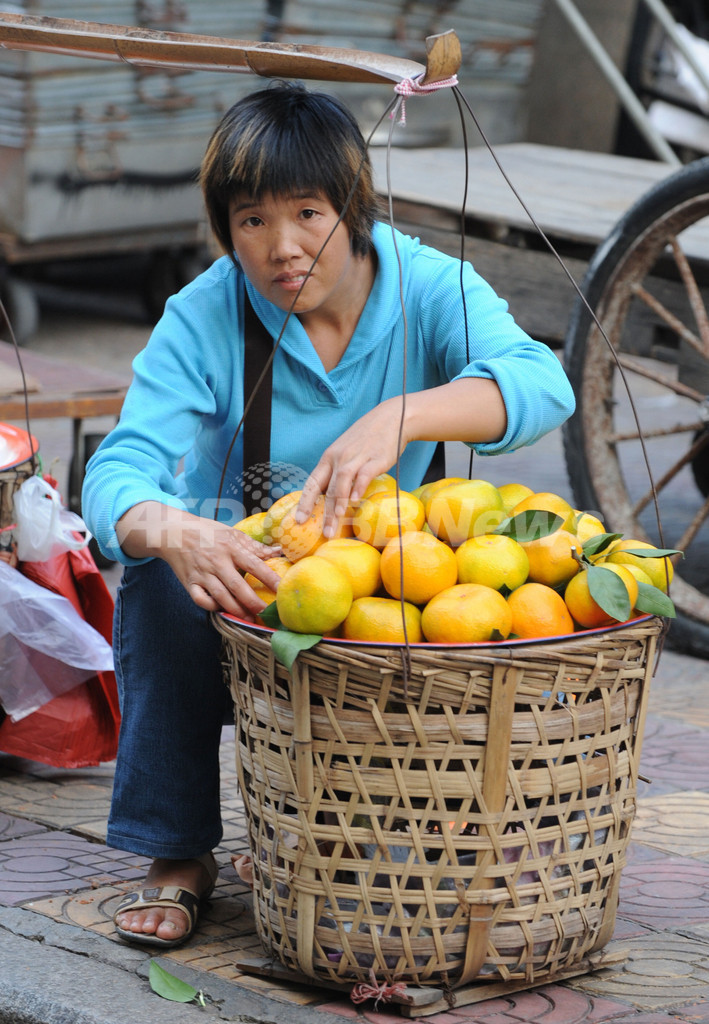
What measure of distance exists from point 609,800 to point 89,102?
5907 mm

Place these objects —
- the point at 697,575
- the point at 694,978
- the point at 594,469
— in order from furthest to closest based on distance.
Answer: the point at 697,575 < the point at 594,469 < the point at 694,978

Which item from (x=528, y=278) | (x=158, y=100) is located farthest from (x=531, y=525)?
(x=158, y=100)

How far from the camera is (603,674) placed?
1.80 meters

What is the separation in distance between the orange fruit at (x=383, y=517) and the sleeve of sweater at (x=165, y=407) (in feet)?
1.00

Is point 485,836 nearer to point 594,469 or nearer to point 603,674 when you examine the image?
point 603,674

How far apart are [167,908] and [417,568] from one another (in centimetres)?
73

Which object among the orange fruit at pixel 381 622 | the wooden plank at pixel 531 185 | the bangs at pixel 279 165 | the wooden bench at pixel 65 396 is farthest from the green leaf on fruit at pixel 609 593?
the wooden bench at pixel 65 396

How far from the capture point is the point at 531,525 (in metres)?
1.91

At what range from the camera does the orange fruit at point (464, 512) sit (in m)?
1.95

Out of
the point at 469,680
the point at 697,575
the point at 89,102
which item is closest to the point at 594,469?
the point at 697,575

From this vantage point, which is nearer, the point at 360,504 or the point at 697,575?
the point at 360,504

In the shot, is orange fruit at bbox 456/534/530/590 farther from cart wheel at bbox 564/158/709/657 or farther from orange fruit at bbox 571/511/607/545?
cart wheel at bbox 564/158/709/657

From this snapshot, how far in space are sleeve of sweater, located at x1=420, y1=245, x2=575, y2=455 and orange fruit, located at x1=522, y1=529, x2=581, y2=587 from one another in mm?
201

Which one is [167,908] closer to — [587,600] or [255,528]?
[255,528]
